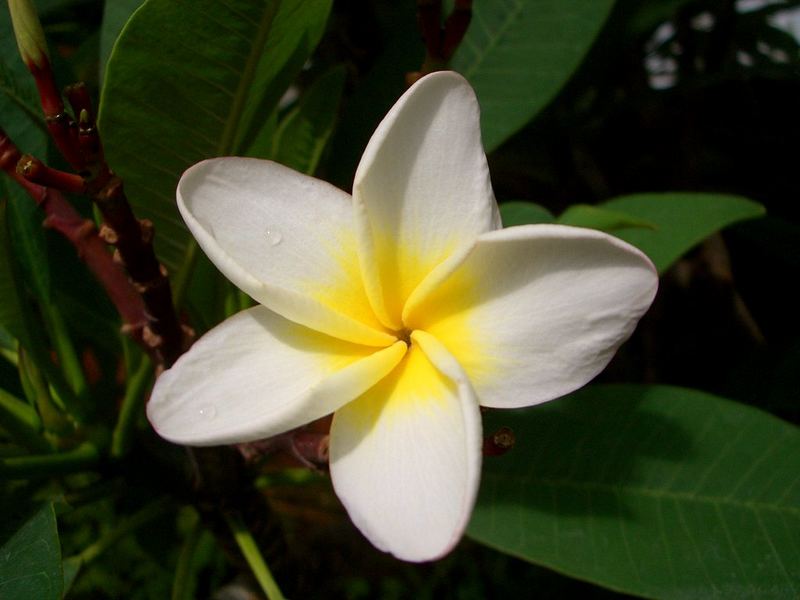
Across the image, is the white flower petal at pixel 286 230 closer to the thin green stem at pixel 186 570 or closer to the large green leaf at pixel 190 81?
the large green leaf at pixel 190 81

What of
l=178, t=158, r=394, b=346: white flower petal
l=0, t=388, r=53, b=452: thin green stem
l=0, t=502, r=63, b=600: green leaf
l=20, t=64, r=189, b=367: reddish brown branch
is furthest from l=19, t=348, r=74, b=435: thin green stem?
l=178, t=158, r=394, b=346: white flower petal

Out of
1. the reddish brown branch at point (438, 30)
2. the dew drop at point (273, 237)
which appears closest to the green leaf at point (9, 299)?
the dew drop at point (273, 237)

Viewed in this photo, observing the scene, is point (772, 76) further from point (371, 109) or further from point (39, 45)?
point (39, 45)

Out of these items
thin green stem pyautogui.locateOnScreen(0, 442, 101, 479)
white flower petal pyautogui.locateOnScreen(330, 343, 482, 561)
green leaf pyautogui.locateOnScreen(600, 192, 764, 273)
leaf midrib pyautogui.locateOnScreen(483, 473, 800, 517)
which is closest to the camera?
white flower petal pyautogui.locateOnScreen(330, 343, 482, 561)

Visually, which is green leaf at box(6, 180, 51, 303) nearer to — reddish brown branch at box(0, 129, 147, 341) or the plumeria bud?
reddish brown branch at box(0, 129, 147, 341)

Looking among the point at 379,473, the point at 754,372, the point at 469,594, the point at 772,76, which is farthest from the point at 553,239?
the point at 469,594

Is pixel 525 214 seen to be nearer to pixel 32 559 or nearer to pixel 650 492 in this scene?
pixel 650 492
